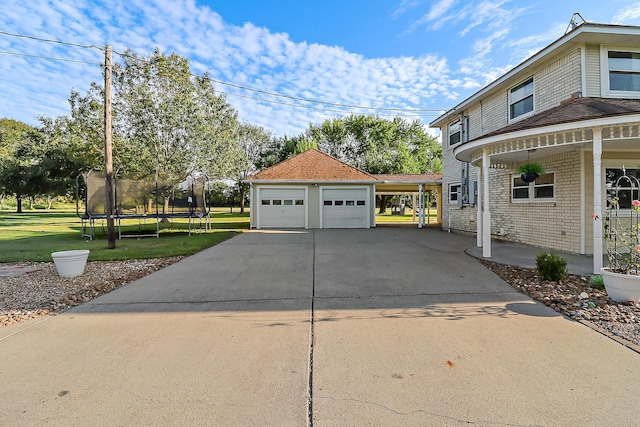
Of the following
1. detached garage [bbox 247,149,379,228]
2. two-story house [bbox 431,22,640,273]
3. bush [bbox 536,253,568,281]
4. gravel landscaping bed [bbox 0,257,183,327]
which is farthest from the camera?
detached garage [bbox 247,149,379,228]

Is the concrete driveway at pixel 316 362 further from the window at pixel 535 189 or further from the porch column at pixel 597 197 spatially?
the window at pixel 535 189

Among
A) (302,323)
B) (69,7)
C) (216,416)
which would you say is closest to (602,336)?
(302,323)

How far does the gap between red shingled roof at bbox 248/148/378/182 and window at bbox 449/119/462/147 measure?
453 centimetres

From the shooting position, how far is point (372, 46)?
14.9 m

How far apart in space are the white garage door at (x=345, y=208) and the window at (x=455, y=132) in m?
5.20

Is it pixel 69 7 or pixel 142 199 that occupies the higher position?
pixel 69 7

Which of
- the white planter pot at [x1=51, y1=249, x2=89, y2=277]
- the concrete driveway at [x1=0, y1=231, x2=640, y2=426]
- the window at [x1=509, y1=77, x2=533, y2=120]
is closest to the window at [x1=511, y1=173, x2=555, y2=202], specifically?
→ the window at [x1=509, y1=77, x2=533, y2=120]

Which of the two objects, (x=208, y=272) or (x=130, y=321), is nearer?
(x=130, y=321)

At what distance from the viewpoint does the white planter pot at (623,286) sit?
4082mm

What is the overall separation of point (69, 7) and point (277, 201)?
11.1 m

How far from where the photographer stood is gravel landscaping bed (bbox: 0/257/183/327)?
14.5ft

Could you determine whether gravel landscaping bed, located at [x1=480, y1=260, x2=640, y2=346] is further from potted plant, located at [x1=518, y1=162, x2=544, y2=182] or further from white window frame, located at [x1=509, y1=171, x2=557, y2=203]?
white window frame, located at [x1=509, y1=171, x2=557, y2=203]

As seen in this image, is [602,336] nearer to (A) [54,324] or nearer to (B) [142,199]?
(A) [54,324]

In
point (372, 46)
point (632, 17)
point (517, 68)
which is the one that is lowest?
point (517, 68)
